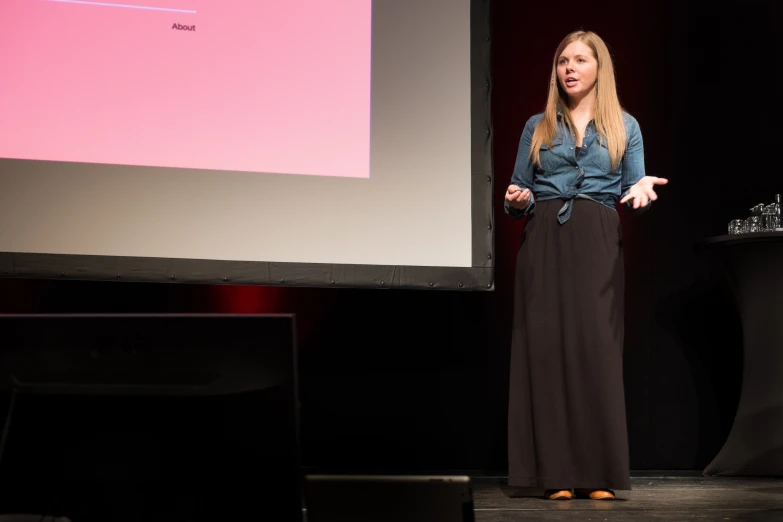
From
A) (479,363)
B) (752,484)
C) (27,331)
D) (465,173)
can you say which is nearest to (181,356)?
(27,331)

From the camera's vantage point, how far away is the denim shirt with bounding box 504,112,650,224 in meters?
2.27

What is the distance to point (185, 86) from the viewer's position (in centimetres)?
216

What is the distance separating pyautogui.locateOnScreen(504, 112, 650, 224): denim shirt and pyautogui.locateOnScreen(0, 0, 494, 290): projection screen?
18 centimetres

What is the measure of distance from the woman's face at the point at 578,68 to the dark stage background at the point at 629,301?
0.69m

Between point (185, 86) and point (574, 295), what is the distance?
51.2 inches

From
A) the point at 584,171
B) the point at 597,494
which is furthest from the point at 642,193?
the point at 597,494

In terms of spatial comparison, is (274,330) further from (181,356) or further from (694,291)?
(694,291)

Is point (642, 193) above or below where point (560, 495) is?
above

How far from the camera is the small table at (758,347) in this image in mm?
2566

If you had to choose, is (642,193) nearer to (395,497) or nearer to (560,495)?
(560,495)

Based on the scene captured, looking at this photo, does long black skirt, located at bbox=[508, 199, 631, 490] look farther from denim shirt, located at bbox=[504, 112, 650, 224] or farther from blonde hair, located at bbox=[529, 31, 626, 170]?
blonde hair, located at bbox=[529, 31, 626, 170]

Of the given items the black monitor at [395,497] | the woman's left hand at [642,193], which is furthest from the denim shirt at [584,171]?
the black monitor at [395,497]

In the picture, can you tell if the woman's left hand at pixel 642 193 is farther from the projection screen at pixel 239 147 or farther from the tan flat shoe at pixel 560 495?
the tan flat shoe at pixel 560 495

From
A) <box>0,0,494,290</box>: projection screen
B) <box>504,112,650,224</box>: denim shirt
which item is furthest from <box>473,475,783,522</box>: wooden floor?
<box>504,112,650,224</box>: denim shirt
